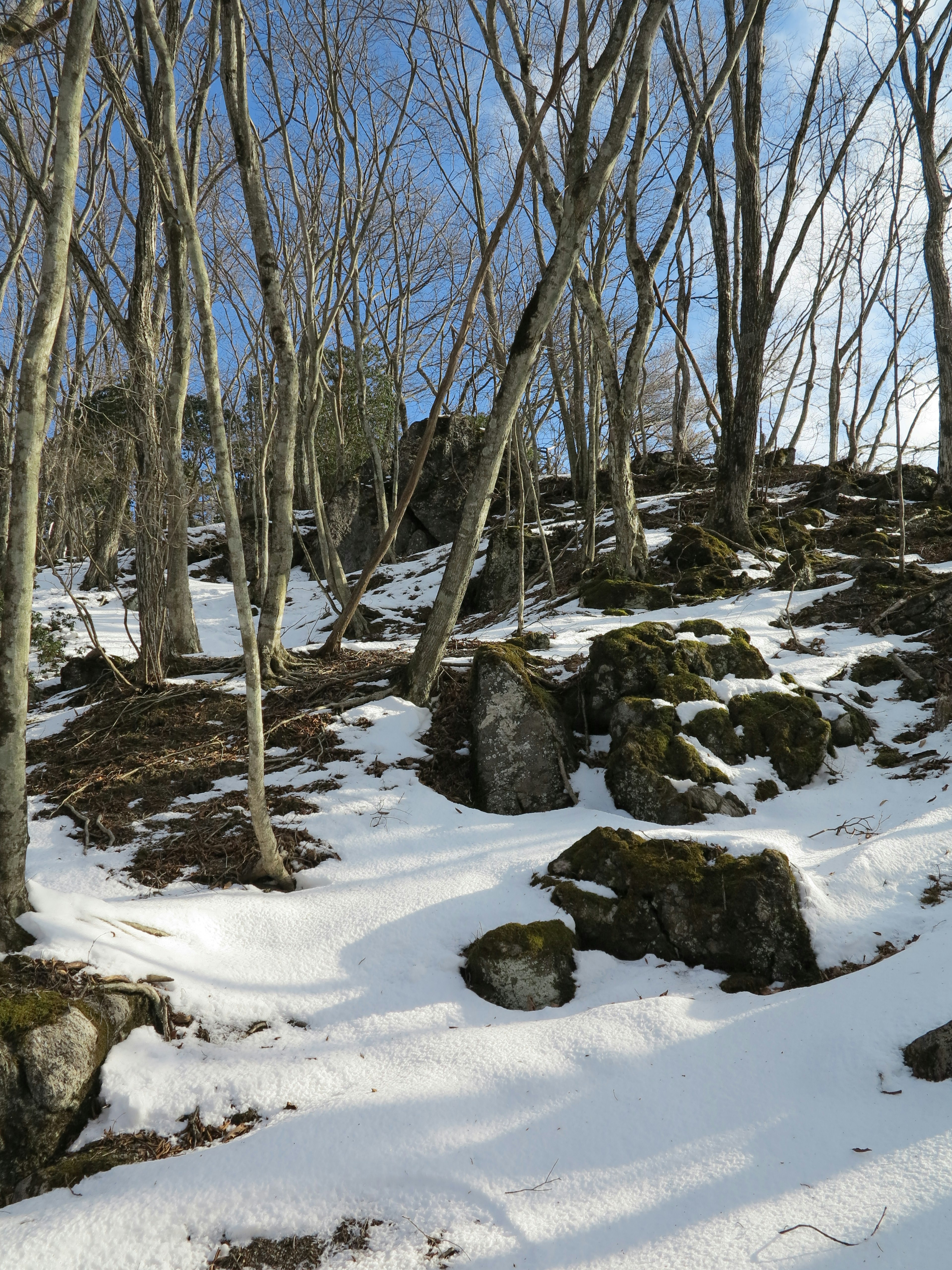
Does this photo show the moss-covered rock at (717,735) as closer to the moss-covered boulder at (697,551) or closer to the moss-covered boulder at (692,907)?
the moss-covered boulder at (692,907)

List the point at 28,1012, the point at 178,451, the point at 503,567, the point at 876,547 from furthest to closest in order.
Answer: the point at 503,567 < the point at 876,547 < the point at 178,451 < the point at 28,1012

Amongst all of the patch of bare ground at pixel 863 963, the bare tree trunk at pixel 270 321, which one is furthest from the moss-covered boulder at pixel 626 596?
the patch of bare ground at pixel 863 963

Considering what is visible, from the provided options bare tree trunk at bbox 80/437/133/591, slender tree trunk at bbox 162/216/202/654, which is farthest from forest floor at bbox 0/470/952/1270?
slender tree trunk at bbox 162/216/202/654

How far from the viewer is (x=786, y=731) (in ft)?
15.2

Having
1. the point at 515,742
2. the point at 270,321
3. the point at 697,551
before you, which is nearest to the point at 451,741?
the point at 515,742

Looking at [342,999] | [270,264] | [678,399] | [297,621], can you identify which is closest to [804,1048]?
[342,999]

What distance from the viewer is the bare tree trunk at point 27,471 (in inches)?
98.3

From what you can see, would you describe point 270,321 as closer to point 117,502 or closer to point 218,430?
point 117,502

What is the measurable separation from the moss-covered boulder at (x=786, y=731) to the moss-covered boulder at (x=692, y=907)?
1.35 meters

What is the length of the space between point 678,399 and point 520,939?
58.3 feet

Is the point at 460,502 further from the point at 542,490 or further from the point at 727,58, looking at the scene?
the point at 727,58

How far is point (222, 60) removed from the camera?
4.66 m

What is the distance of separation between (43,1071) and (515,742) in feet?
9.81

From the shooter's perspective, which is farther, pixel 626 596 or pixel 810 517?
pixel 810 517
